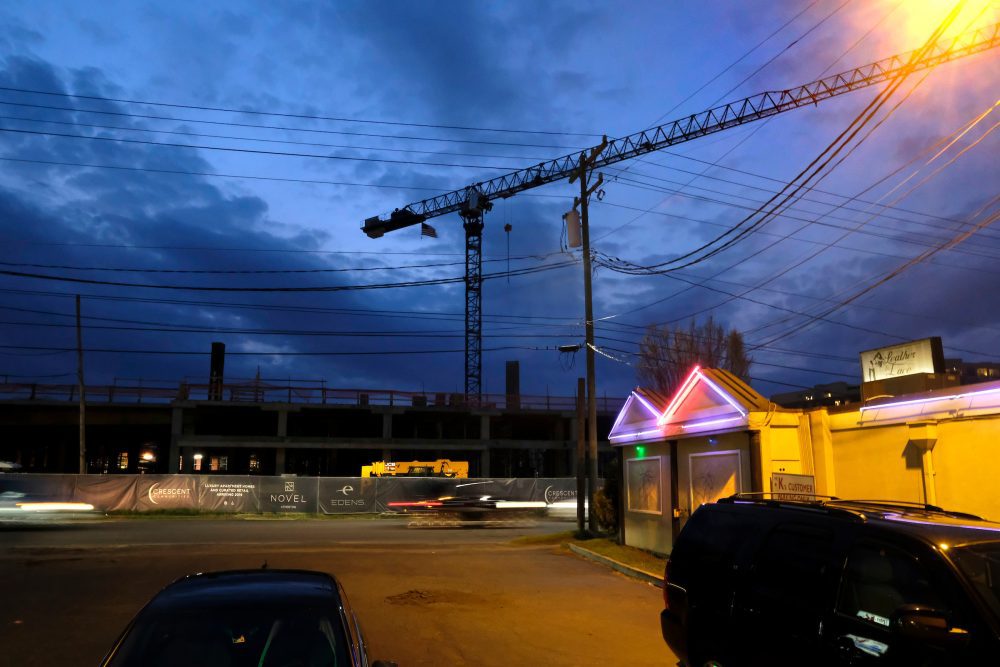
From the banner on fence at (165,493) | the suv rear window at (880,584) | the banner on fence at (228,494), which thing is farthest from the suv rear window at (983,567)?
the banner on fence at (165,493)

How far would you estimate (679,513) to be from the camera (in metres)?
15.6

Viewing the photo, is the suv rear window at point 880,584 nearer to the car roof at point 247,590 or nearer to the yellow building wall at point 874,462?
the car roof at point 247,590

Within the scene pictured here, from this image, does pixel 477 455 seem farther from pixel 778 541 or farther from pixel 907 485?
pixel 778 541

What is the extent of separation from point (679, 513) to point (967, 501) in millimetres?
6210

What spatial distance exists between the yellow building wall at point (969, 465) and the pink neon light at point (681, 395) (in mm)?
5226

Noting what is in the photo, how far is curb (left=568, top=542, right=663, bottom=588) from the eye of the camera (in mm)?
13719

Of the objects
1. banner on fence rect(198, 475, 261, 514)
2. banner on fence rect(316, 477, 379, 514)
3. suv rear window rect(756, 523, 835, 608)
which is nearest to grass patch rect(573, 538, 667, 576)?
suv rear window rect(756, 523, 835, 608)

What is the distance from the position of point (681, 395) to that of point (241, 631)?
13.2 metres

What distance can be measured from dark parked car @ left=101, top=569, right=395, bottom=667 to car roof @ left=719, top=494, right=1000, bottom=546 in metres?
3.15

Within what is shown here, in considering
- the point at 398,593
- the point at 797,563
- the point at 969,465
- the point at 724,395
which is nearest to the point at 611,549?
the point at 724,395

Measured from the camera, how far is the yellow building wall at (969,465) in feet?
32.4

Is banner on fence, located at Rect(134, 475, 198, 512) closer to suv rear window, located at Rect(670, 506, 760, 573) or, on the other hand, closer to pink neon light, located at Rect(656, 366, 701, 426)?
pink neon light, located at Rect(656, 366, 701, 426)

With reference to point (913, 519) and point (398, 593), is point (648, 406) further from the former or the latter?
point (913, 519)

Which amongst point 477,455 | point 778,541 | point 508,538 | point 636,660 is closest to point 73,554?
point 508,538
